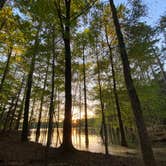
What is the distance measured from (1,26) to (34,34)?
2.58 meters

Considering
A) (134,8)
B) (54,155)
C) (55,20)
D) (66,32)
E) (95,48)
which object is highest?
(95,48)

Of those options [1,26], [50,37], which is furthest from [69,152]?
[1,26]

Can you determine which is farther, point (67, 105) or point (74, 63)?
point (74, 63)

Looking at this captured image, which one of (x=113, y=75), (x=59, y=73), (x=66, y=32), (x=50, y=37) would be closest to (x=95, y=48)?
(x=113, y=75)

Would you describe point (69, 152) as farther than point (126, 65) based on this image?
Yes

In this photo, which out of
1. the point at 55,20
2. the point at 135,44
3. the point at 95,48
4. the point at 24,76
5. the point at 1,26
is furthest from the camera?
the point at 24,76

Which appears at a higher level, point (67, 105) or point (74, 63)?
point (74, 63)

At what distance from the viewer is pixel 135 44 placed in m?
7.18

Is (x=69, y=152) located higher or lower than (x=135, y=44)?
lower

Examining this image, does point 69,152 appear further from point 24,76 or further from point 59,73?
point 24,76

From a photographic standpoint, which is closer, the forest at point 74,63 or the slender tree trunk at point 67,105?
the forest at point 74,63

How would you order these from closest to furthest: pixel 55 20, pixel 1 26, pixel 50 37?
pixel 50 37 < pixel 55 20 < pixel 1 26

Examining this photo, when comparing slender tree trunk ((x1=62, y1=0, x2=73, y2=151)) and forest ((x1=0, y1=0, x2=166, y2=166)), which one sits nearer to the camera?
forest ((x1=0, y1=0, x2=166, y2=166))

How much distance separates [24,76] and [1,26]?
11252 millimetres
